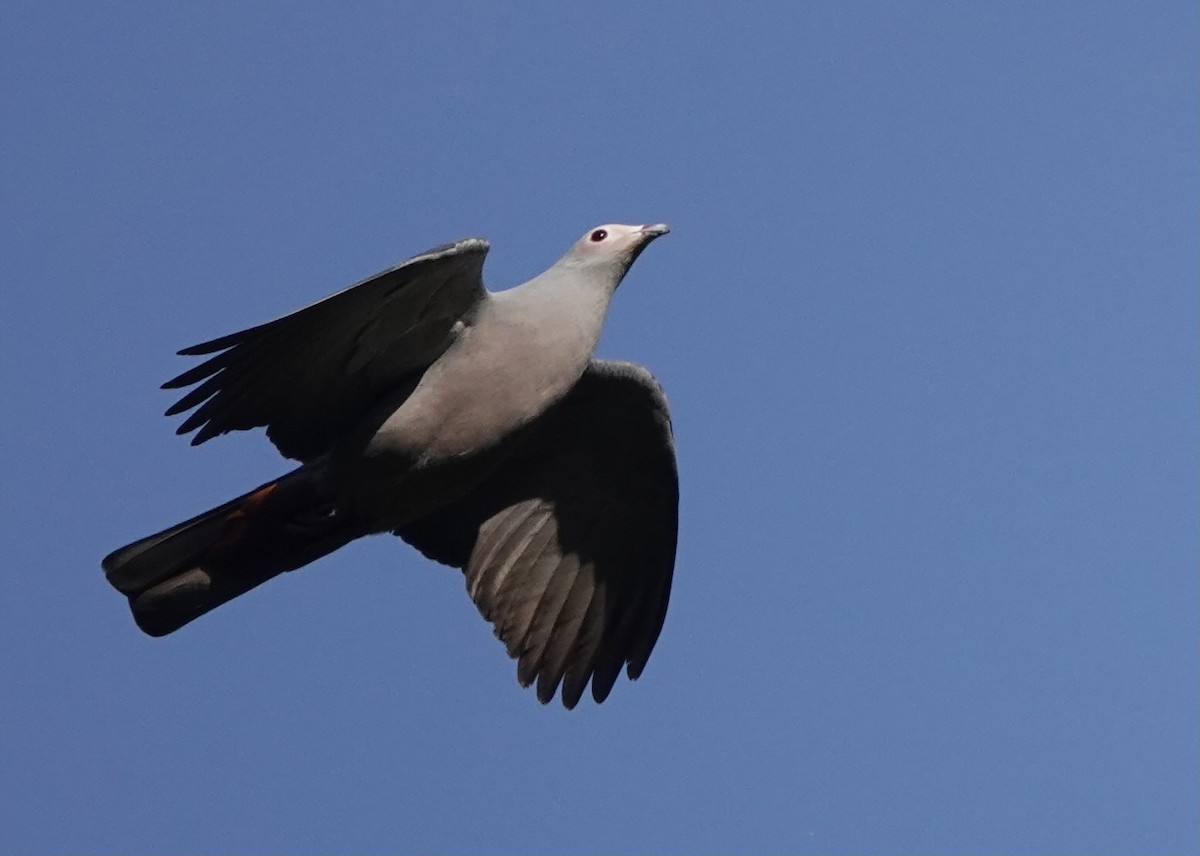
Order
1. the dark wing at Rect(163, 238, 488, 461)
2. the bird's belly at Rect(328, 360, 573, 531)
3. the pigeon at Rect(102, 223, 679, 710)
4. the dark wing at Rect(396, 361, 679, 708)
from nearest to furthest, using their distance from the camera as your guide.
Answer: the dark wing at Rect(163, 238, 488, 461), the pigeon at Rect(102, 223, 679, 710), the bird's belly at Rect(328, 360, 573, 531), the dark wing at Rect(396, 361, 679, 708)

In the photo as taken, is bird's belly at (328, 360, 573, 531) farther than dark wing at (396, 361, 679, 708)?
No

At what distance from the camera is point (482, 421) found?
32.9ft

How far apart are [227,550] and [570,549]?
214 cm

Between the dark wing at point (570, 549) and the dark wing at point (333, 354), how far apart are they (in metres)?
1.20

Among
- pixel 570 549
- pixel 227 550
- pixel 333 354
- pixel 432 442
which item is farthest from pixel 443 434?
pixel 570 549

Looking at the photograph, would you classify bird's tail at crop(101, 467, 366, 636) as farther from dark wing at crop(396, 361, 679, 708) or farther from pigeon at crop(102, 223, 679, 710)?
dark wing at crop(396, 361, 679, 708)

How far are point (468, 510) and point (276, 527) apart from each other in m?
1.45

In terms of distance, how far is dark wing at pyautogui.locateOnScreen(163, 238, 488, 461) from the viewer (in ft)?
31.5

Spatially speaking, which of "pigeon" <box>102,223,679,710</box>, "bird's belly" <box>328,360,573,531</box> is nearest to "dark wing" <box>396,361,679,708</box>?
"pigeon" <box>102,223,679,710</box>

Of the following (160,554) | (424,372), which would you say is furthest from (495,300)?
(160,554)

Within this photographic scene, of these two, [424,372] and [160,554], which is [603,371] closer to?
[424,372]

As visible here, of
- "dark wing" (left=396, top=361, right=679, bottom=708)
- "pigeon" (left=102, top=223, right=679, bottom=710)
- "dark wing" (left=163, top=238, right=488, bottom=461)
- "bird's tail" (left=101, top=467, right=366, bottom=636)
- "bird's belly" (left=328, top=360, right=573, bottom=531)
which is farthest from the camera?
"dark wing" (left=396, top=361, right=679, bottom=708)

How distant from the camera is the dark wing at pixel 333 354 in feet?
31.5

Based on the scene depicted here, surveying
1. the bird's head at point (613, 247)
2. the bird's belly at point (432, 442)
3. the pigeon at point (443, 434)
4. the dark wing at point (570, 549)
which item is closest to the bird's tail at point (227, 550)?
the pigeon at point (443, 434)
